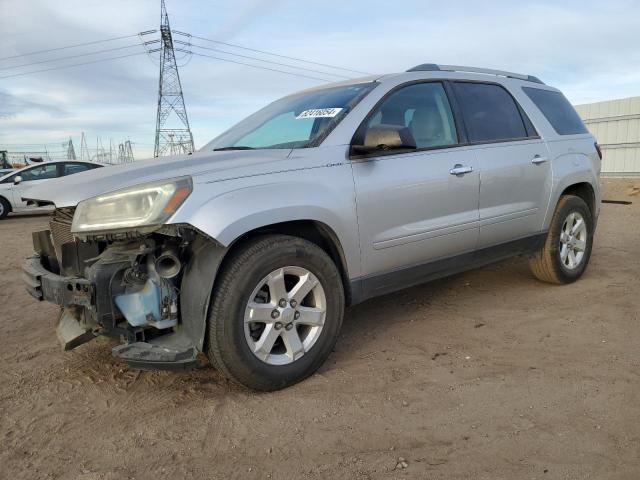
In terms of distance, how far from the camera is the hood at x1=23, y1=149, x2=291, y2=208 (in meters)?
2.68

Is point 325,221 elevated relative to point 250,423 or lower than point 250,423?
elevated

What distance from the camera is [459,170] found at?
12.0 ft

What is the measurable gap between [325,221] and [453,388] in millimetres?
1179

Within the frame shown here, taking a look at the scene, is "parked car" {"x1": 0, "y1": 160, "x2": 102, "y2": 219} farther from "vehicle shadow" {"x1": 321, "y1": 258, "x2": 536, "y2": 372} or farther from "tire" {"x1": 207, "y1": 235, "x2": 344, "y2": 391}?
"tire" {"x1": 207, "y1": 235, "x2": 344, "y2": 391}

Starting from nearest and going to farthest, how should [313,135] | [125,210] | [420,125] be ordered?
[125,210] → [313,135] → [420,125]

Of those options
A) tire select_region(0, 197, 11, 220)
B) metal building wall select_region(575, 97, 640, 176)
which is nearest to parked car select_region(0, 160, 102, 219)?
tire select_region(0, 197, 11, 220)

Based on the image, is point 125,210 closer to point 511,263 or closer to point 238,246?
point 238,246

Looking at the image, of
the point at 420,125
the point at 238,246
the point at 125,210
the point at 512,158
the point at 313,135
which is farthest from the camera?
the point at 512,158

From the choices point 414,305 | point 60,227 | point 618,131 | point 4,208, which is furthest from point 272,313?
point 618,131

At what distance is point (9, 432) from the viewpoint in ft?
8.44

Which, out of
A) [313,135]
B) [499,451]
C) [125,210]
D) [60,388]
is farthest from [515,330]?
[60,388]

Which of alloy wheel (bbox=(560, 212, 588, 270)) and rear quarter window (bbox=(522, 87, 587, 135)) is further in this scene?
alloy wheel (bbox=(560, 212, 588, 270))

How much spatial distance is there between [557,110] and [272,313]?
3589 mm

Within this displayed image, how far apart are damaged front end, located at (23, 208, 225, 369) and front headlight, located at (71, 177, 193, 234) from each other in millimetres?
66
